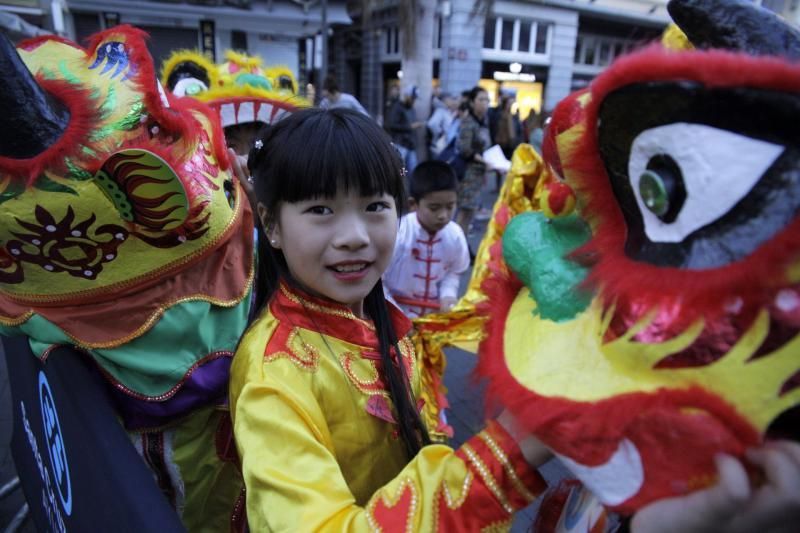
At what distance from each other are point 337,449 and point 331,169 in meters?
0.55

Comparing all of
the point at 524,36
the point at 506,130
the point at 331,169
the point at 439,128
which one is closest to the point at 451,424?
the point at 331,169

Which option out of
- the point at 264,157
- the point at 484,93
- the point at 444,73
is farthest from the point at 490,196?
the point at 264,157

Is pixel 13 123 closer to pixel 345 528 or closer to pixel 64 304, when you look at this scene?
pixel 64 304

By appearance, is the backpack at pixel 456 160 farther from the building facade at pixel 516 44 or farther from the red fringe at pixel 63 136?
the building facade at pixel 516 44

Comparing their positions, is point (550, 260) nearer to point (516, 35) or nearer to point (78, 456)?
point (78, 456)

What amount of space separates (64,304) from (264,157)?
57 centimetres

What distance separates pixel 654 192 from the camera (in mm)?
521

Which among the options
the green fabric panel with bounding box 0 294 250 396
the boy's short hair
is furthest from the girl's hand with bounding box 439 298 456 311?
the green fabric panel with bounding box 0 294 250 396

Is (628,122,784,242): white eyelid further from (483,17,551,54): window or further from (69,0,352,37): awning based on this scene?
(483,17,551,54): window

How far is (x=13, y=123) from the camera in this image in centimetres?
101

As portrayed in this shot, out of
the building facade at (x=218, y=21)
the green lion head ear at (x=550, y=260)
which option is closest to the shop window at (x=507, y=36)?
the building facade at (x=218, y=21)

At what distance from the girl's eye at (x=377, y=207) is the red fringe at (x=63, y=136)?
1.96 ft

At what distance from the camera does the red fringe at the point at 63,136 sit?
1047 mm

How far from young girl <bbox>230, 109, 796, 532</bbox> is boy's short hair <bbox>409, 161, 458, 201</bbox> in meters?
1.67
